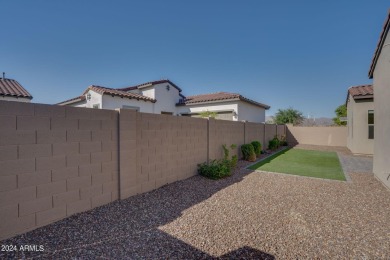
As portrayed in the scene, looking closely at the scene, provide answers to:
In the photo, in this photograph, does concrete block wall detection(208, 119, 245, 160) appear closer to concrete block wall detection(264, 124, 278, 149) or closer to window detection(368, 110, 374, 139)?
concrete block wall detection(264, 124, 278, 149)

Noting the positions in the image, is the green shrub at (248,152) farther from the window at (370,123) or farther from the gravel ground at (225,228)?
the window at (370,123)

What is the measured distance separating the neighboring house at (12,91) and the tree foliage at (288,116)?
36.3 m

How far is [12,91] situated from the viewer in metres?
11.3

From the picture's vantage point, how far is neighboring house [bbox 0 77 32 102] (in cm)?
1087

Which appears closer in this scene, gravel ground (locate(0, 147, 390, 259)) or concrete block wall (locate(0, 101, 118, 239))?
gravel ground (locate(0, 147, 390, 259))

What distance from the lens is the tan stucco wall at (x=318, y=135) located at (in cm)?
2044

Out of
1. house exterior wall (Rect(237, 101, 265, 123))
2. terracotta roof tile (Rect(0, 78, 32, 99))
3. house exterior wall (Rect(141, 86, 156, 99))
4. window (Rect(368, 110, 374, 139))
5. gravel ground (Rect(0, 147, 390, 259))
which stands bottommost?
gravel ground (Rect(0, 147, 390, 259))

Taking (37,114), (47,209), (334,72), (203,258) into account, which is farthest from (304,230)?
(334,72)

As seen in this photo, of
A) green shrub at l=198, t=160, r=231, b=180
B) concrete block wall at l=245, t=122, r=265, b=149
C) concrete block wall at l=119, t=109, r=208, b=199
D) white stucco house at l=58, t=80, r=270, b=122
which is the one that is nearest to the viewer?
concrete block wall at l=119, t=109, r=208, b=199

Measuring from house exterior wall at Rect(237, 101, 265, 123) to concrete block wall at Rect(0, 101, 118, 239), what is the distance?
12.8m

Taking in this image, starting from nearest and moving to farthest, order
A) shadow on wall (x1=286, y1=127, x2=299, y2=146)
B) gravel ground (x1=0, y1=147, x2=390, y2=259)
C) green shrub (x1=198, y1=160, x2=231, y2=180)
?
gravel ground (x1=0, y1=147, x2=390, y2=259), green shrub (x1=198, y1=160, x2=231, y2=180), shadow on wall (x1=286, y1=127, x2=299, y2=146)

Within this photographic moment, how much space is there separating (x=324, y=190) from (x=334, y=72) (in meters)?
15.3

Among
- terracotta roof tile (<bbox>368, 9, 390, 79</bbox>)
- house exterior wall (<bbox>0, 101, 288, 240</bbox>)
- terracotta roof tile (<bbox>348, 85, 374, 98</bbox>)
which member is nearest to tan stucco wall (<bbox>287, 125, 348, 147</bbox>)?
terracotta roof tile (<bbox>348, 85, 374, 98</bbox>)

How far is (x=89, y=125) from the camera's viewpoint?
393cm
